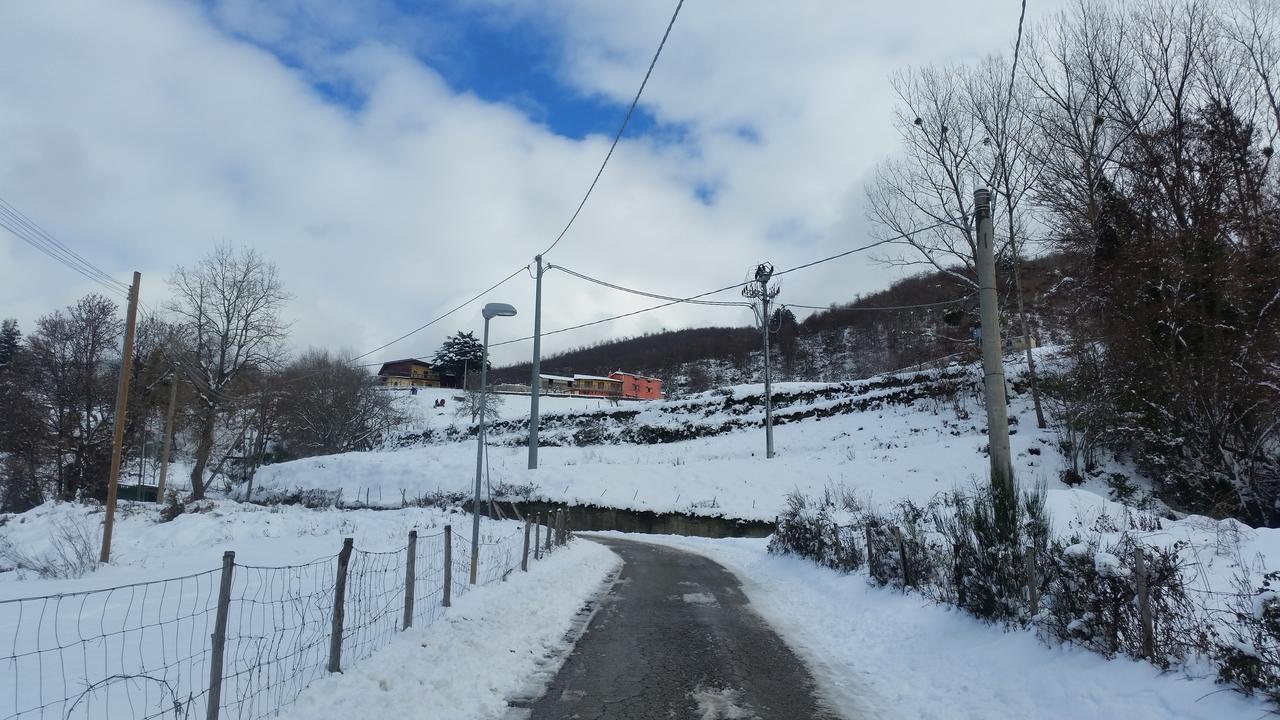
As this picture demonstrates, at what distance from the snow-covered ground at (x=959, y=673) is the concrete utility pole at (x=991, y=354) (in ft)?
6.39

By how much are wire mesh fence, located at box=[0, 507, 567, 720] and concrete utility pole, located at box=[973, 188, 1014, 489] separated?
7123 mm

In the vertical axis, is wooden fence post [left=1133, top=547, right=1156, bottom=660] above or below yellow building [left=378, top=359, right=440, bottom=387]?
below

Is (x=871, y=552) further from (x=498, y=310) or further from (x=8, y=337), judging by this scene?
(x=8, y=337)

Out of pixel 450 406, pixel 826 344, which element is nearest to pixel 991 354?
pixel 450 406

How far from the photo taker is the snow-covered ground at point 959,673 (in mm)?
4617

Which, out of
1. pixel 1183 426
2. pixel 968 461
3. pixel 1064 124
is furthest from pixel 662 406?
pixel 1183 426

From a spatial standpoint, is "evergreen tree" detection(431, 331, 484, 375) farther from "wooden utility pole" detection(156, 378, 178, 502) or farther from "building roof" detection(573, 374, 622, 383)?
"wooden utility pole" detection(156, 378, 178, 502)

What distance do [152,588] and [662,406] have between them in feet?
128

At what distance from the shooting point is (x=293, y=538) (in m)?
18.4

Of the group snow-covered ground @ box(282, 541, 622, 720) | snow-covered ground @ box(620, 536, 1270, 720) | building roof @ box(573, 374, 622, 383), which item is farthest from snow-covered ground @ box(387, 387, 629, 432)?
snow-covered ground @ box(620, 536, 1270, 720)

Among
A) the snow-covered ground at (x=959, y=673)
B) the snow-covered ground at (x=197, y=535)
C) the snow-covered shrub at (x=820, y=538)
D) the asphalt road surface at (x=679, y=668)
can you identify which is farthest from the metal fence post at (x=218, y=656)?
the snow-covered shrub at (x=820, y=538)

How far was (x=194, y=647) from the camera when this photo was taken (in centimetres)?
697

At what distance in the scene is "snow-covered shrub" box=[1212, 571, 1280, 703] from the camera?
13.1 feet

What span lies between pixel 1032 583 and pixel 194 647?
857cm
